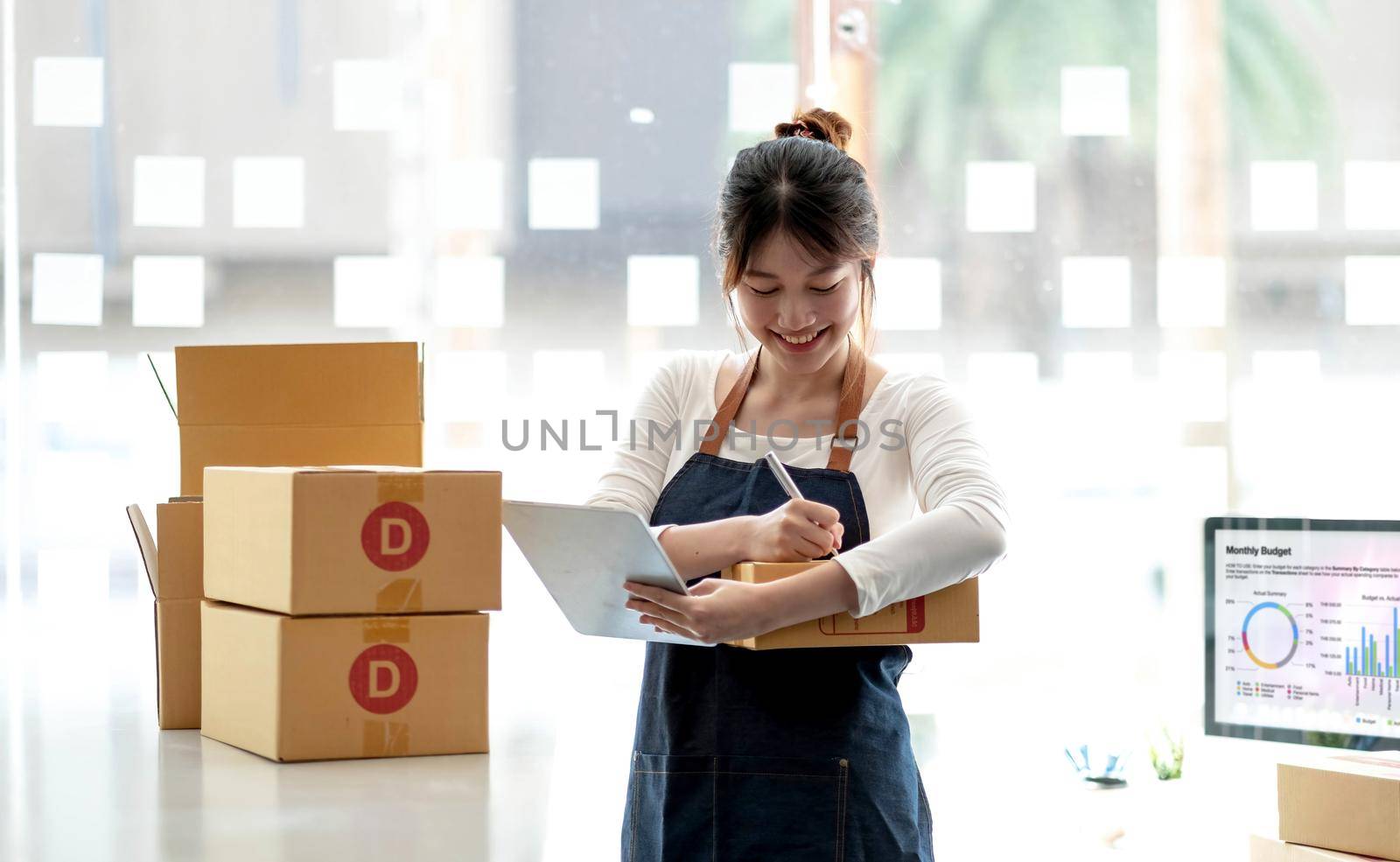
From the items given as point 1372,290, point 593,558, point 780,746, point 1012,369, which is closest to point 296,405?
point 593,558

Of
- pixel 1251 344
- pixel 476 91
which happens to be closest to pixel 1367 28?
pixel 1251 344

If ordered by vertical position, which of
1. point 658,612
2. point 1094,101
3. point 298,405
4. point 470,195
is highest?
point 1094,101

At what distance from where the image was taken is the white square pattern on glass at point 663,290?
7.84 feet

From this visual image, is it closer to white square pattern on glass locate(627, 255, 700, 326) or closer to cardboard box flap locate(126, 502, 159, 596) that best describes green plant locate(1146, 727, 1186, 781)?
white square pattern on glass locate(627, 255, 700, 326)

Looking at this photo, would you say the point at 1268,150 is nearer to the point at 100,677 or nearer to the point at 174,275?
the point at 174,275

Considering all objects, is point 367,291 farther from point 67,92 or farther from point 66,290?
point 67,92

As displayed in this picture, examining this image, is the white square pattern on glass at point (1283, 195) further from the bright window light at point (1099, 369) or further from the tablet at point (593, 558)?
the tablet at point (593, 558)

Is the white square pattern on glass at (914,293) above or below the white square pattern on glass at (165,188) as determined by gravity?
below

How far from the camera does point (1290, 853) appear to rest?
5.95ft

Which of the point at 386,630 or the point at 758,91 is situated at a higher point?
the point at 758,91

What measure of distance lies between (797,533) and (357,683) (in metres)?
0.55

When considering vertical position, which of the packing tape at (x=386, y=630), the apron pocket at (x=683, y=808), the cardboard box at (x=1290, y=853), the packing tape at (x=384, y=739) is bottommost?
the cardboard box at (x=1290, y=853)

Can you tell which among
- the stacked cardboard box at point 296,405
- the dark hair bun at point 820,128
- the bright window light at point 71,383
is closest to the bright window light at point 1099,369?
the dark hair bun at point 820,128

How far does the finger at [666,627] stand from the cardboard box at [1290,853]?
1.16 m
